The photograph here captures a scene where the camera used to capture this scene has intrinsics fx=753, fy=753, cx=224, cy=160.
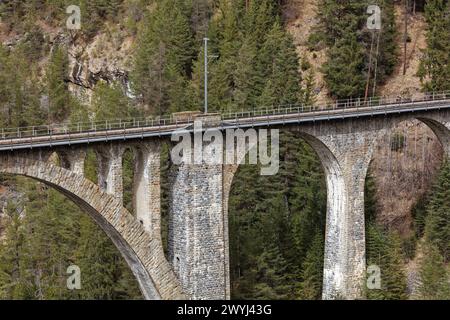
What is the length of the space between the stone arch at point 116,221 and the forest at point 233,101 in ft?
17.5

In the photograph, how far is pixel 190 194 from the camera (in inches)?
1636

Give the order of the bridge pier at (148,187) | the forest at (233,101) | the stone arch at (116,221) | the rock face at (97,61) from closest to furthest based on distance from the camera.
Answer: the stone arch at (116,221), the bridge pier at (148,187), the forest at (233,101), the rock face at (97,61)

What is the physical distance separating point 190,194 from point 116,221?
14.8 feet

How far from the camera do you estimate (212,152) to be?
42438mm

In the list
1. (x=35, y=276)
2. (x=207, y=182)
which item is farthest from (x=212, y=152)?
(x=35, y=276)

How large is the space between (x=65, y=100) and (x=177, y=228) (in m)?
48.2

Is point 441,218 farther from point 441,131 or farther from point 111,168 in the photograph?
point 111,168

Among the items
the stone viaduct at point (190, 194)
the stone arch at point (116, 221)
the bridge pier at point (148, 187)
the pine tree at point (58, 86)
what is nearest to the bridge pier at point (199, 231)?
the stone viaduct at point (190, 194)

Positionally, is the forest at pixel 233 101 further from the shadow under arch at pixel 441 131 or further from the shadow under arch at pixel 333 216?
the shadow under arch at pixel 333 216

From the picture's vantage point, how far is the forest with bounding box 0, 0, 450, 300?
52188mm

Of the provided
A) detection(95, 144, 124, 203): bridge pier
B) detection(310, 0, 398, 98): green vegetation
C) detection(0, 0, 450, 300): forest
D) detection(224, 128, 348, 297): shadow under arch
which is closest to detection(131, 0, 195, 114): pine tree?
detection(0, 0, 450, 300): forest

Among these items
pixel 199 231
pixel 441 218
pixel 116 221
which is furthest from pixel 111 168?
pixel 441 218

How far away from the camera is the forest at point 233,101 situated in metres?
52.2

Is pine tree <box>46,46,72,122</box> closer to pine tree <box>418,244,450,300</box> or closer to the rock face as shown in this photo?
the rock face
